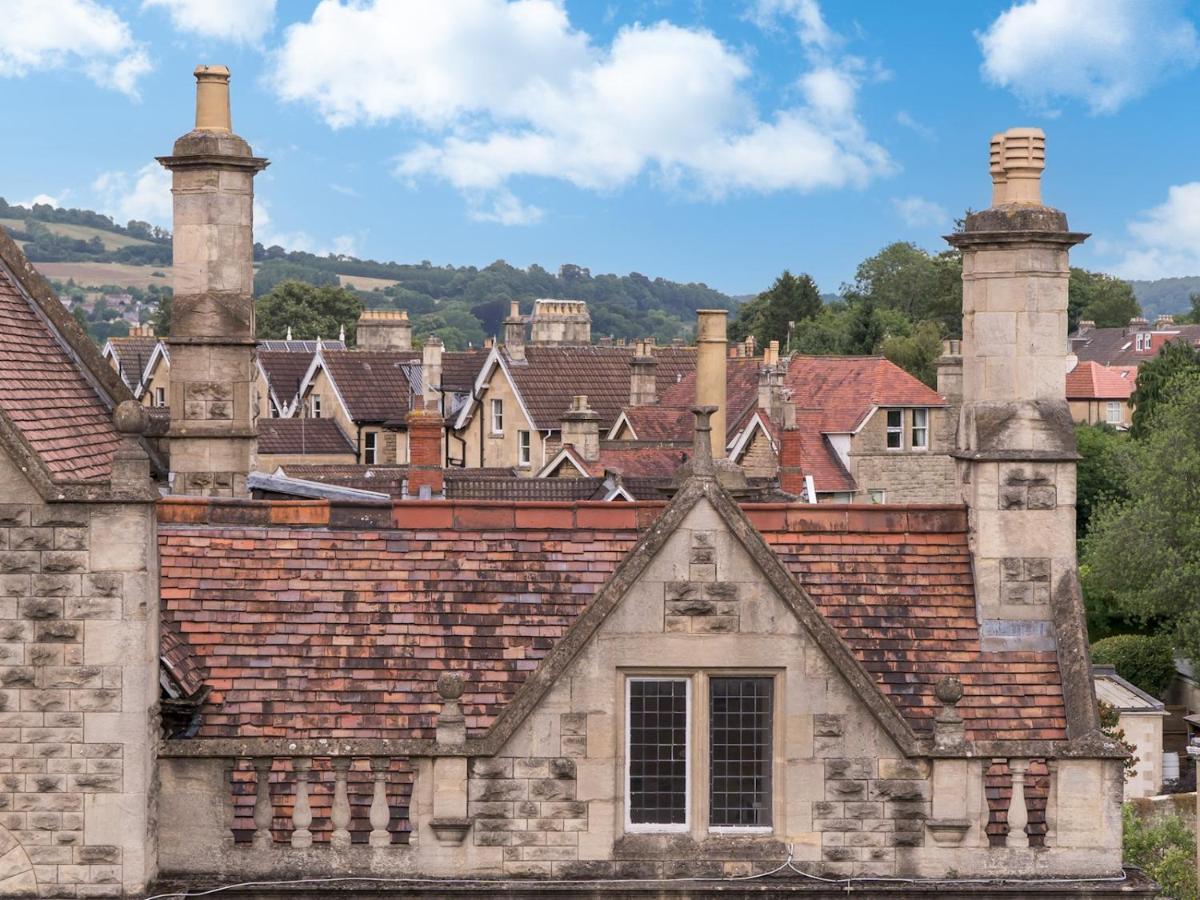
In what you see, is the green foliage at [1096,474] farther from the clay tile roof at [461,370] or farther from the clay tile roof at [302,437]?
the clay tile roof at [302,437]

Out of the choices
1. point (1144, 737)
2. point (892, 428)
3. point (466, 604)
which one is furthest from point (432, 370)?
point (466, 604)

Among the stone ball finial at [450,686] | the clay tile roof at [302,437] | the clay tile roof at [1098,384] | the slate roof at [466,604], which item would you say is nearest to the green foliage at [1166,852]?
the slate roof at [466,604]

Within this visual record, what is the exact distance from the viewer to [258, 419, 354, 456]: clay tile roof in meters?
69.4

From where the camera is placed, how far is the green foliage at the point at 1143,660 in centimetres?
5656

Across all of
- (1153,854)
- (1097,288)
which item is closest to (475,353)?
(1153,854)

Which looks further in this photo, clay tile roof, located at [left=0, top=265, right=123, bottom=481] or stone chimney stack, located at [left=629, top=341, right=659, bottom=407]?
stone chimney stack, located at [left=629, top=341, right=659, bottom=407]

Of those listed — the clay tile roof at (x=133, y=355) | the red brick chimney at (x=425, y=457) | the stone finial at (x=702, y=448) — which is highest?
the clay tile roof at (x=133, y=355)

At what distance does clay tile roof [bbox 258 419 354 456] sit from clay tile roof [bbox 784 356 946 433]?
18007mm

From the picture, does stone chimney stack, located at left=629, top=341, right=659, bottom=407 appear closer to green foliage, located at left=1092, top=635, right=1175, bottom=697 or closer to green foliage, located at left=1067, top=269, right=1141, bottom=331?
green foliage, located at left=1092, top=635, right=1175, bottom=697

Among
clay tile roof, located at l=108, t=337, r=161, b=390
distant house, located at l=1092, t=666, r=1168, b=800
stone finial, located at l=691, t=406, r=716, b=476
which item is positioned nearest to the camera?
stone finial, located at l=691, t=406, r=716, b=476

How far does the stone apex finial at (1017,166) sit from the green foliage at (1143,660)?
4302cm

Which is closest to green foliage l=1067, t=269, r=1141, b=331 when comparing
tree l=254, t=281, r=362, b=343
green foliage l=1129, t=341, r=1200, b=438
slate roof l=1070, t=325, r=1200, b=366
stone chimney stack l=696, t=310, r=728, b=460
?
slate roof l=1070, t=325, r=1200, b=366

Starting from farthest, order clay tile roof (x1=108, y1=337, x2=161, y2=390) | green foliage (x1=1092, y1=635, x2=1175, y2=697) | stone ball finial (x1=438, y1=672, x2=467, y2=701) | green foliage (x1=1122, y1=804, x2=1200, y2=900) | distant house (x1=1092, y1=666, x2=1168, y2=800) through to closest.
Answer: clay tile roof (x1=108, y1=337, x2=161, y2=390)
green foliage (x1=1092, y1=635, x2=1175, y2=697)
distant house (x1=1092, y1=666, x2=1168, y2=800)
green foliage (x1=1122, y1=804, x2=1200, y2=900)
stone ball finial (x1=438, y1=672, x2=467, y2=701)

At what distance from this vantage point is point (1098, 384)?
433ft
